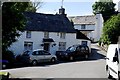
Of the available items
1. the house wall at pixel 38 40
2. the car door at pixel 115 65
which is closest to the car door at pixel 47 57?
the house wall at pixel 38 40

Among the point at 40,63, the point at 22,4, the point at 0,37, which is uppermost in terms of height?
the point at 22,4

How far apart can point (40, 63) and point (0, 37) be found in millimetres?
17404

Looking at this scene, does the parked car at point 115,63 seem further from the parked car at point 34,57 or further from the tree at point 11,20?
the parked car at point 34,57

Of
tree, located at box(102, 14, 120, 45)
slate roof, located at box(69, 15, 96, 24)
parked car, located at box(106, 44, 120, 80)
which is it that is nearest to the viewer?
parked car, located at box(106, 44, 120, 80)

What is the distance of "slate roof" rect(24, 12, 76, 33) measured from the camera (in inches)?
1860

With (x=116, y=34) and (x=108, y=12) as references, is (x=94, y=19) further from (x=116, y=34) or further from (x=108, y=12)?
(x=116, y=34)

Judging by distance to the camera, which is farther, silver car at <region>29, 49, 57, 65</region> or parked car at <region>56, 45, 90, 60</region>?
parked car at <region>56, 45, 90, 60</region>

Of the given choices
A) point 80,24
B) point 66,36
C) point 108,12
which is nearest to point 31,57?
point 66,36

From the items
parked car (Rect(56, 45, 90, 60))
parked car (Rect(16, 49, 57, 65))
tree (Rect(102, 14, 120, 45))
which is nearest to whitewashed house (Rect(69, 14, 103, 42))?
tree (Rect(102, 14, 120, 45))

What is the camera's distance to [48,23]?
1981 inches

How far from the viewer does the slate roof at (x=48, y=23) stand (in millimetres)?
47250

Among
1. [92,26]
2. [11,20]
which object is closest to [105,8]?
[92,26]

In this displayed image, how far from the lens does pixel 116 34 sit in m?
45.3

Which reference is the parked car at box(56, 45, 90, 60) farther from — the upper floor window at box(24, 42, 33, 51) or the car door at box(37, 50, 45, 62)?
the car door at box(37, 50, 45, 62)
